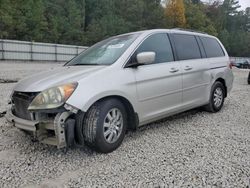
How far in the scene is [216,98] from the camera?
5.91m

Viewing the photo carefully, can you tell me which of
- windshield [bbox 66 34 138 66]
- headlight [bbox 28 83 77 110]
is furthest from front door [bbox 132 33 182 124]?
headlight [bbox 28 83 77 110]

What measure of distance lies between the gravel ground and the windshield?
1281mm

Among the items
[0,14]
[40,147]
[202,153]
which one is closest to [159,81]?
[202,153]

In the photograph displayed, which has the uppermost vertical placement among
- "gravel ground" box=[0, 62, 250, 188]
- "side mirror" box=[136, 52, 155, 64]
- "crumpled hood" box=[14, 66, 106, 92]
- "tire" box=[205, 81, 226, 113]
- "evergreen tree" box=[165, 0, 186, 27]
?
"evergreen tree" box=[165, 0, 186, 27]

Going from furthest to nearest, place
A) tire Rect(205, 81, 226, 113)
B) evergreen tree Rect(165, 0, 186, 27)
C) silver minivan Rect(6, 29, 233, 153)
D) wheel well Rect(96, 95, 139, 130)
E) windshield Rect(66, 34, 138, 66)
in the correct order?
evergreen tree Rect(165, 0, 186, 27)
tire Rect(205, 81, 226, 113)
windshield Rect(66, 34, 138, 66)
wheel well Rect(96, 95, 139, 130)
silver minivan Rect(6, 29, 233, 153)

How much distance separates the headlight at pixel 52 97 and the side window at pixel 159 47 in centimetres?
138

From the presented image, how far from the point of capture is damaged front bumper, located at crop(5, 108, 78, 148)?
315cm

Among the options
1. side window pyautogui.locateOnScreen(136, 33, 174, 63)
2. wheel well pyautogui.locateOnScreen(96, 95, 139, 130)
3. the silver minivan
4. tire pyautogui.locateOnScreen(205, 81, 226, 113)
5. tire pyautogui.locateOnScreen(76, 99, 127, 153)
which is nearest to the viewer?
the silver minivan

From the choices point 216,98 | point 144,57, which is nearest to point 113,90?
point 144,57

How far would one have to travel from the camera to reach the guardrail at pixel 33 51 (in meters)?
27.1

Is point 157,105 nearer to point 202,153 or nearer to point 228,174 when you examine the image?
point 202,153

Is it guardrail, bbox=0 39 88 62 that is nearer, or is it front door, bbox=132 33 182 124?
front door, bbox=132 33 182 124

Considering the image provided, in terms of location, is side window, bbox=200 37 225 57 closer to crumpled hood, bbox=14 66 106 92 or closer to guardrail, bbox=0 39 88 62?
crumpled hood, bbox=14 66 106 92

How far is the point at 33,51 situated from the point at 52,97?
27250 millimetres
